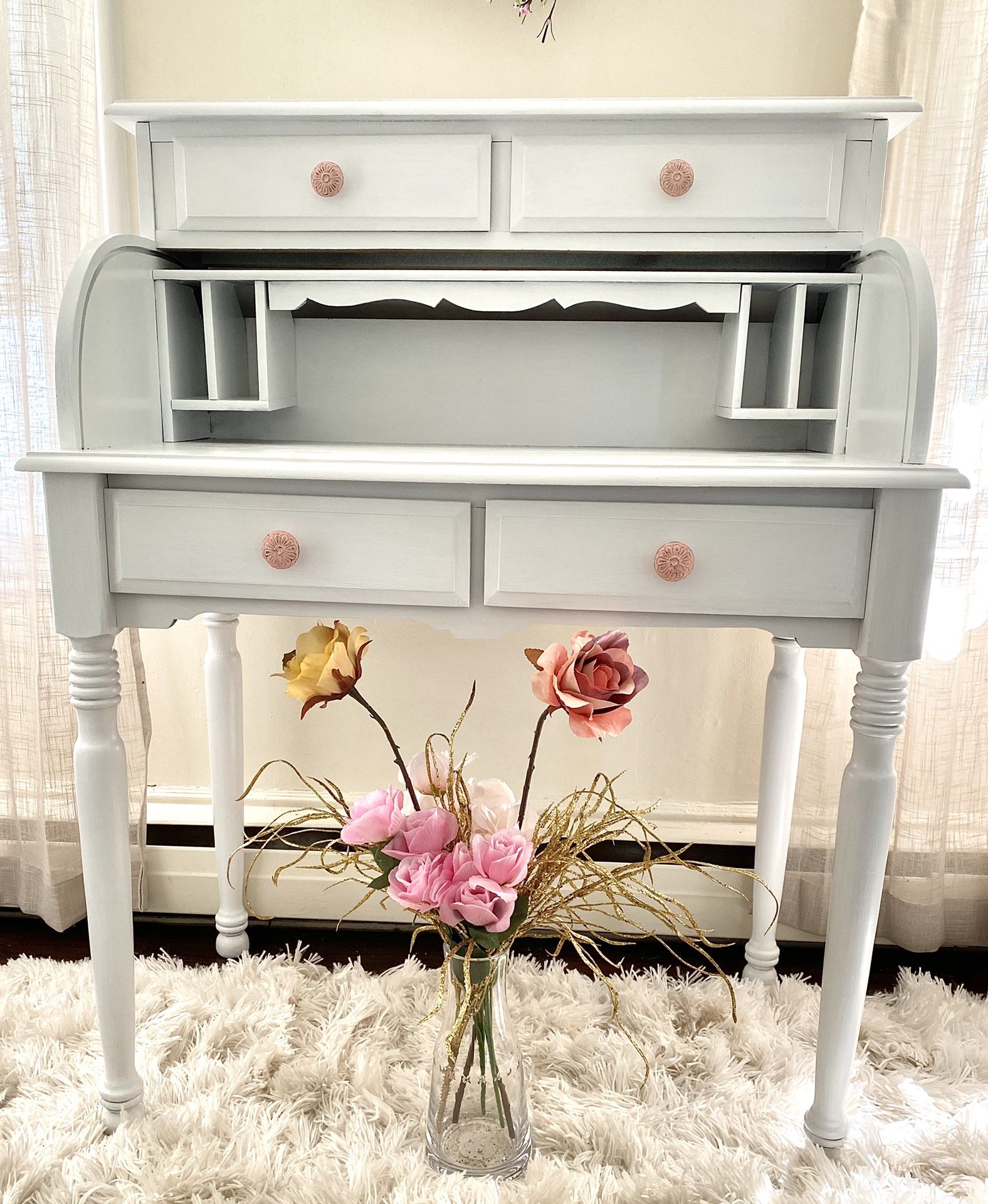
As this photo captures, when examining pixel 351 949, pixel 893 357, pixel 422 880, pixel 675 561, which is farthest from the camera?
pixel 351 949

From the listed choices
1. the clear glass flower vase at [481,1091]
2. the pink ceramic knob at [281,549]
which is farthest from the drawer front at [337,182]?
the clear glass flower vase at [481,1091]

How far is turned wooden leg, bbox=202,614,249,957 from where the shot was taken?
4.92ft

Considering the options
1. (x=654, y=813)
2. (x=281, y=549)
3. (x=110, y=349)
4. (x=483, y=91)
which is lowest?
(x=654, y=813)

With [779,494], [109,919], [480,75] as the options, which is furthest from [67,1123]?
[480,75]

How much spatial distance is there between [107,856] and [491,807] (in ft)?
1.63

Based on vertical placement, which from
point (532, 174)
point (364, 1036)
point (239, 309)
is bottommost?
point (364, 1036)

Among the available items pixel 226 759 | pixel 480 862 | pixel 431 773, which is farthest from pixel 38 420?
pixel 480 862

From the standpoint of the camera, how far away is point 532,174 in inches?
46.6

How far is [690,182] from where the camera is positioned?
45.7 inches

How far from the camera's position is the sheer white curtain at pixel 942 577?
137cm

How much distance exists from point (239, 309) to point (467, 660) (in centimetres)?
73

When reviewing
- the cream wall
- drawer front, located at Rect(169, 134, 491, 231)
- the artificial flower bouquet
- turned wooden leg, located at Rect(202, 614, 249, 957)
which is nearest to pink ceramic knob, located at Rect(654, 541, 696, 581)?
the artificial flower bouquet

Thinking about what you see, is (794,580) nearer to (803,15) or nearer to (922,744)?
(922,744)

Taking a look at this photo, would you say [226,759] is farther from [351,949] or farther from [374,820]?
[374,820]
